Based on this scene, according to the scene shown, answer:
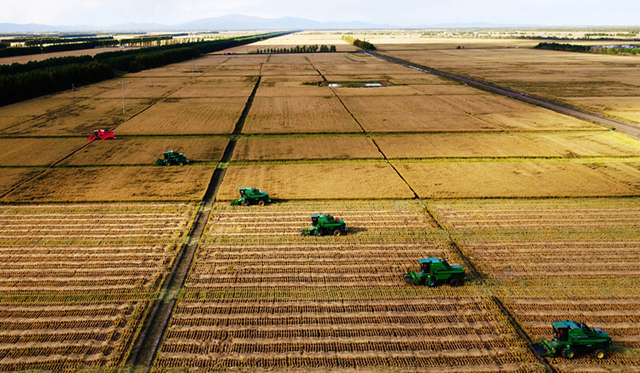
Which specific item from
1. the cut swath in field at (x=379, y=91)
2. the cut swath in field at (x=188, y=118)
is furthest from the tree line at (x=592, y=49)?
the cut swath in field at (x=188, y=118)

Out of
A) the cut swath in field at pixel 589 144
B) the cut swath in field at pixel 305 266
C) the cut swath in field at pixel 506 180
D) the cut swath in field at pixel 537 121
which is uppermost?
the cut swath in field at pixel 537 121

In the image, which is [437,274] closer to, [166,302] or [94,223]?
[166,302]

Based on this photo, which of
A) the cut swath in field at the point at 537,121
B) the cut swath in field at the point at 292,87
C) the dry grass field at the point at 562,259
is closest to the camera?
the dry grass field at the point at 562,259

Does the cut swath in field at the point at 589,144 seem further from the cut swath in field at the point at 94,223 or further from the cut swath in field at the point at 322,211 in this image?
the cut swath in field at the point at 94,223

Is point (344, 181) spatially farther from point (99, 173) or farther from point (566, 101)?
point (566, 101)

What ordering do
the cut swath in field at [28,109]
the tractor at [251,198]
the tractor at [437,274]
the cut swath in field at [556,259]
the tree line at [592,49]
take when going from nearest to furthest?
the tractor at [437,274] < the cut swath in field at [556,259] < the tractor at [251,198] < the cut swath in field at [28,109] < the tree line at [592,49]

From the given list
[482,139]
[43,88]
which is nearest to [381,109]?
[482,139]
